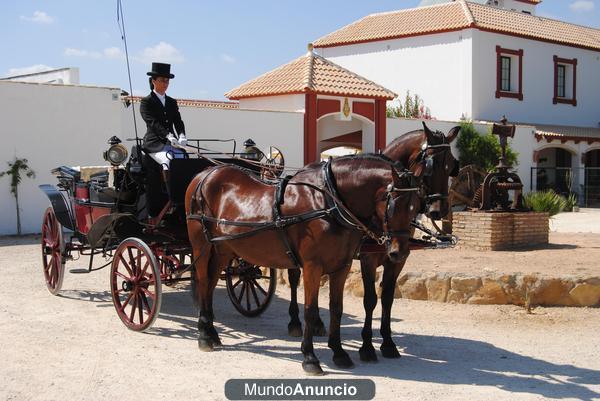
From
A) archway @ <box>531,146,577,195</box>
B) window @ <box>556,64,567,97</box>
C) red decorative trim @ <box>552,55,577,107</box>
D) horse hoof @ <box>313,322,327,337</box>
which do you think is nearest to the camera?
horse hoof @ <box>313,322,327,337</box>

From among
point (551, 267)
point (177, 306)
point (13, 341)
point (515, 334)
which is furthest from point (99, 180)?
point (551, 267)

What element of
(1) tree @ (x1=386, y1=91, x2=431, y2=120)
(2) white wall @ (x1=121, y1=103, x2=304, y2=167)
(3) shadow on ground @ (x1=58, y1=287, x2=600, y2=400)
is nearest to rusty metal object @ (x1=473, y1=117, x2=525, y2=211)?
(3) shadow on ground @ (x1=58, y1=287, x2=600, y2=400)

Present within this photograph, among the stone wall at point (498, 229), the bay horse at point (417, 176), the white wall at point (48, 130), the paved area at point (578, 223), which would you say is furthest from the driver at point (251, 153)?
the paved area at point (578, 223)

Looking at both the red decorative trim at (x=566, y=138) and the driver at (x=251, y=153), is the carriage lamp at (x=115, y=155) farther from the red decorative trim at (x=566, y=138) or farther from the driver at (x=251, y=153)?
the red decorative trim at (x=566, y=138)

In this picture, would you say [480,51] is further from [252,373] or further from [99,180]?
[252,373]

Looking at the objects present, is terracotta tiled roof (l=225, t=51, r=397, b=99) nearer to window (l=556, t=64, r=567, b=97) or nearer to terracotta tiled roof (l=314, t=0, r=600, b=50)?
terracotta tiled roof (l=314, t=0, r=600, b=50)

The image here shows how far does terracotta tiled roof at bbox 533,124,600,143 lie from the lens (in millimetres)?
30438

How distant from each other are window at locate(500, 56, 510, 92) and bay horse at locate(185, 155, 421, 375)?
1092 inches

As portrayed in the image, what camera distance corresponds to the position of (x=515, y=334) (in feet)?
26.3

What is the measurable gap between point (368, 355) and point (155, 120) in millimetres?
3635

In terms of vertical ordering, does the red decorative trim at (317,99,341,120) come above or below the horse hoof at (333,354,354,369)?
above

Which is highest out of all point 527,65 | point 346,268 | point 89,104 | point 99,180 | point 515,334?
point 527,65

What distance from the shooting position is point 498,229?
12.2 meters

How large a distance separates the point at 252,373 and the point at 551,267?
18.1 feet
